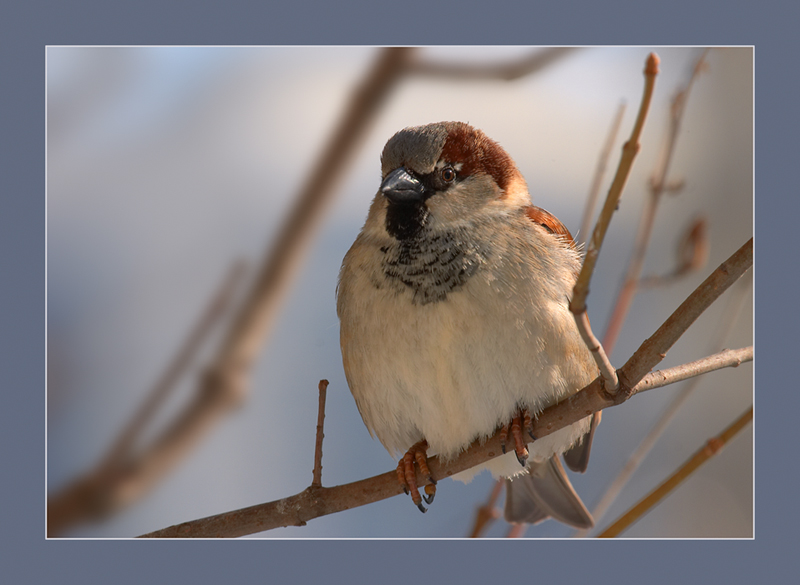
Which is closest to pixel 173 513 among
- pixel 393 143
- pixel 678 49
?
pixel 393 143

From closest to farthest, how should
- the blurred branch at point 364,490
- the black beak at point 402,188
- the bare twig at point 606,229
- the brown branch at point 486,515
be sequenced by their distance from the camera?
the bare twig at point 606,229, the blurred branch at point 364,490, the black beak at point 402,188, the brown branch at point 486,515

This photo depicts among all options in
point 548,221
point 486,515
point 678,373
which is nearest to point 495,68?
point 548,221

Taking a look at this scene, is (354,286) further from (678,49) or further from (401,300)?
(678,49)

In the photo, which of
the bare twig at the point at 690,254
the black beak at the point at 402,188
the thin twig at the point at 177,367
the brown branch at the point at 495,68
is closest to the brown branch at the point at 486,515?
the bare twig at the point at 690,254

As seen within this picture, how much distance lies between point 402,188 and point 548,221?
0.42m

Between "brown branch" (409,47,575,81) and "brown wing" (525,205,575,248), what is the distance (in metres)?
0.48

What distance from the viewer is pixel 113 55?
7.43ft

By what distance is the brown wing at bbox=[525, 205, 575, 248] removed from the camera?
1.95 m

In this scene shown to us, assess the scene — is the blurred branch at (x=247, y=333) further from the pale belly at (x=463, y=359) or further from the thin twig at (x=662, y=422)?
the thin twig at (x=662, y=422)

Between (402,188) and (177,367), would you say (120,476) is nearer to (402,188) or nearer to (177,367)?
(177,367)

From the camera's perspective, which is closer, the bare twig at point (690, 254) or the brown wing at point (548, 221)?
the brown wing at point (548, 221)

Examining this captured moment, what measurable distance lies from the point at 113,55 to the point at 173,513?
4.70ft

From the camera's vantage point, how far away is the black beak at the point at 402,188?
184cm

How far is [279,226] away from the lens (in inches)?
90.4
